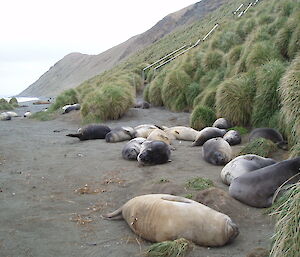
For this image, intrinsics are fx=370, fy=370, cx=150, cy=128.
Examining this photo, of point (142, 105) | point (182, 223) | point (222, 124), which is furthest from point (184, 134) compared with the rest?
point (142, 105)

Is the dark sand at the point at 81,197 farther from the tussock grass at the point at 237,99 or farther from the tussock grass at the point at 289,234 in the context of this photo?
the tussock grass at the point at 237,99

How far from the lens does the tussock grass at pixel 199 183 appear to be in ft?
16.1

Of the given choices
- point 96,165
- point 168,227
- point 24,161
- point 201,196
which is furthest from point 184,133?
point 168,227

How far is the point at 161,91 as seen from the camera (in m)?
14.6

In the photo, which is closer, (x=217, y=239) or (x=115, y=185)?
(x=217, y=239)

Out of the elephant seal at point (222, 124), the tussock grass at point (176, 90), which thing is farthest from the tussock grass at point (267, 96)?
the tussock grass at point (176, 90)

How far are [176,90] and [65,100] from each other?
7.83m

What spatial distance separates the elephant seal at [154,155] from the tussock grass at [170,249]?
9.93ft

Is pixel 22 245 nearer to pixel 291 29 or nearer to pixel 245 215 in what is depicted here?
pixel 245 215

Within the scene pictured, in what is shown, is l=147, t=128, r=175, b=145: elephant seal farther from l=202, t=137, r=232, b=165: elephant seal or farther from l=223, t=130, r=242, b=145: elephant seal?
l=202, t=137, r=232, b=165: elephant seal

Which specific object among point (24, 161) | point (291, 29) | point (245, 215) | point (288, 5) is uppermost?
point (288, 5)

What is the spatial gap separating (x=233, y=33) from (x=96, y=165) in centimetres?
1013

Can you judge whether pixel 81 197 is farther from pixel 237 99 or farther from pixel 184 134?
pixel 237 99

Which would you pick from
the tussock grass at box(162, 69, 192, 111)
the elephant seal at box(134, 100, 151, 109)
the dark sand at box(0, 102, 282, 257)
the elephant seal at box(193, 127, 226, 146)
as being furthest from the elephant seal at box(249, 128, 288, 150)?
the elephant seal at box(134, 100, 151, 109)
